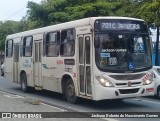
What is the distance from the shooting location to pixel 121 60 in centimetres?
1209

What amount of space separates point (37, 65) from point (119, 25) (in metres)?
5.63

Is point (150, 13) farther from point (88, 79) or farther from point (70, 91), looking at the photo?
point (88, 79)

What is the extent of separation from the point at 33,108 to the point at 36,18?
1957 centimetres

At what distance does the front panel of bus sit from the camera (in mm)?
11797

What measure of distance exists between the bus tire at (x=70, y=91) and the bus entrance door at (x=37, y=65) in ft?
9.18

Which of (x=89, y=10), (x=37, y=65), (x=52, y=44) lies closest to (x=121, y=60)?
(x=52, y=44)

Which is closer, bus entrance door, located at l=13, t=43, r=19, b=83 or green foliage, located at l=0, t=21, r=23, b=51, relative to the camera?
bus entrance door, located at l=13, t=43, r=19, b=83

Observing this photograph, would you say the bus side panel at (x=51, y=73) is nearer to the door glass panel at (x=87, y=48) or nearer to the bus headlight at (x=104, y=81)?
the door glass panel at (x=87, y=48)

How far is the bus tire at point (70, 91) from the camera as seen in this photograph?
13430 millimetres

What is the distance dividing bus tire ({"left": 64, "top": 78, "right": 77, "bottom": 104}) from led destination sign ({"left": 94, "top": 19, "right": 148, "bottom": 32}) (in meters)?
2.48

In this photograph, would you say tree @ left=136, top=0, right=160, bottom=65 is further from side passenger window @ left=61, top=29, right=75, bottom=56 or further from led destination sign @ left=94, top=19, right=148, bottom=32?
led destination sign @ left=94, top=19, right=148, bottom=32

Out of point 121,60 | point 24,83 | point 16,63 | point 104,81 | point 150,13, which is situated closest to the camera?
point 104,81

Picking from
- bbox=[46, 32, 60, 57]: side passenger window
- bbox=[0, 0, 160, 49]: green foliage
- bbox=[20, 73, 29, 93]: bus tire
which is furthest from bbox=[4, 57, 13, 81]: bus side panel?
bbox=[0, 0, 160, 49]: green foliage

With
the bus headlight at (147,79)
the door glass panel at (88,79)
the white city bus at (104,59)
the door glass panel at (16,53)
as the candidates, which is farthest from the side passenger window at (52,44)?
the door glass panel at (16,53)
